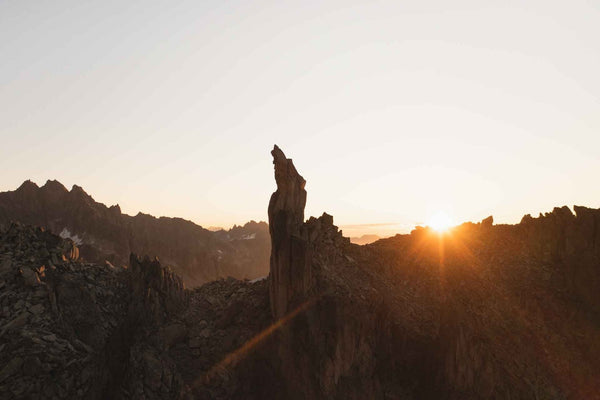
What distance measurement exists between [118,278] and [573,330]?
1676 inches

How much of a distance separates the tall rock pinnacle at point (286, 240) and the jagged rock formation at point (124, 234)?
85.3 meters

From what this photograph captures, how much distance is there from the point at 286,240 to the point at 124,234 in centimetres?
10734

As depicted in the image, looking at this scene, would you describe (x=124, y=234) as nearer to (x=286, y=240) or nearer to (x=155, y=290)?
(x=155, y=290)

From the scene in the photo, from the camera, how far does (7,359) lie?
2372cm

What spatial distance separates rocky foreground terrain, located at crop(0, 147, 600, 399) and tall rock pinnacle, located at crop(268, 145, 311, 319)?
12 centimetres

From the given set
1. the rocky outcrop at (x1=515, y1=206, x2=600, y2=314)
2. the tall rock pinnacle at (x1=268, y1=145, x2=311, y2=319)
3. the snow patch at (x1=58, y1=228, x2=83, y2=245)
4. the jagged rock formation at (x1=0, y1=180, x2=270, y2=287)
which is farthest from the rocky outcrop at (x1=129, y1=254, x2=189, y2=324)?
the snow patch at (x1=58, y1=228, x2=83, y2=245)

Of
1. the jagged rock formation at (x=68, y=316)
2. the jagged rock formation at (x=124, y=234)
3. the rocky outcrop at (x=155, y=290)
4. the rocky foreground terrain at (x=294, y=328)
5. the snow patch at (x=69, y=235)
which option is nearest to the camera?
the jagged rock formation at (x=68, y=316)

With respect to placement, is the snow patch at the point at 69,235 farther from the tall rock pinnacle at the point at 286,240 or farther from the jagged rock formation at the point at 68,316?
the tall rock pinnacle at the point at 286,240

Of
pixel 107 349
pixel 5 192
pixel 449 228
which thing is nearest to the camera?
pixel 107 349

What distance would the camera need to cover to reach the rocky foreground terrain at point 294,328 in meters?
26.8

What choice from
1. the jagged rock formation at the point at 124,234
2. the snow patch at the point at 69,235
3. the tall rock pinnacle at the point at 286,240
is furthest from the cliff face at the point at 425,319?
the snow patch at the point at 69,235

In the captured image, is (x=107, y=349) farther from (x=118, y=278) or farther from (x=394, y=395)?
(x=394, y=395)

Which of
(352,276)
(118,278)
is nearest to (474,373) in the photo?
(352,276)

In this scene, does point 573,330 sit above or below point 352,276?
below
